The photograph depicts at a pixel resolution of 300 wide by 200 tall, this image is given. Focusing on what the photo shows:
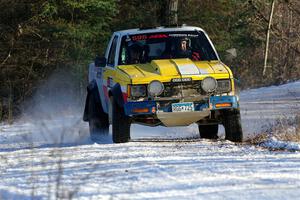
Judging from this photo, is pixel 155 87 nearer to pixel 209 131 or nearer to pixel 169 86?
pixel 169 86

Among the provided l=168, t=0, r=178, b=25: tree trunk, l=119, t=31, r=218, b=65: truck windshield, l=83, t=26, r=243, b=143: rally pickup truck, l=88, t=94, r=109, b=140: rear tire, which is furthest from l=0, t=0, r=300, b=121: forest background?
l=83, t=26, r=243, b=143: rally pickup truck

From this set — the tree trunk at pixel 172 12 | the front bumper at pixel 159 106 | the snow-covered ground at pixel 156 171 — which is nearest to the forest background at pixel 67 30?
the tree trunk at pixel 172 12

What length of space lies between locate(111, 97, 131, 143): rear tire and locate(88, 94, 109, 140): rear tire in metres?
1.67

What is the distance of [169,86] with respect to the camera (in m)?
9.88

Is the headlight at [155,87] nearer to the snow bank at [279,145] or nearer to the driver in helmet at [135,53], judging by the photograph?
the driver in helmet at [135,53]

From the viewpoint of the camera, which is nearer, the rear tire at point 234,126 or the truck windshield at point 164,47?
the rear tire at point 234,126

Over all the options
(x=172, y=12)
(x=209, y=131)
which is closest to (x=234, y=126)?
(x=209, y=131)

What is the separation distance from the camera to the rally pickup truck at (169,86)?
9852 mm

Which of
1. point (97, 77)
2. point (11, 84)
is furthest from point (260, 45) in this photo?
point (97, 77)

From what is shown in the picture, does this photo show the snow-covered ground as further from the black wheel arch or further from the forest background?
the forest background

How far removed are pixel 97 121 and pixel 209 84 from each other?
8.82 ft

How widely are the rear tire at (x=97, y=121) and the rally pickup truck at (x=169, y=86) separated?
66cm

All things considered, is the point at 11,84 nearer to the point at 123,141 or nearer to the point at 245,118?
the point at 245,118

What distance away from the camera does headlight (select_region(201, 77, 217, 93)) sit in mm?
9867
